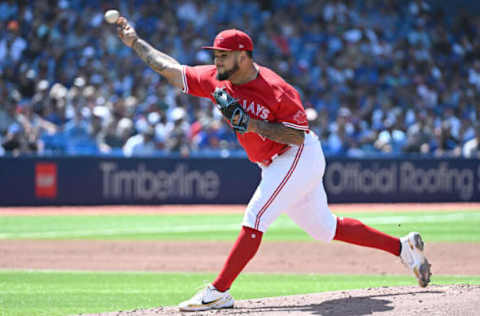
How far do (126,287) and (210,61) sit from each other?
14.0 meters

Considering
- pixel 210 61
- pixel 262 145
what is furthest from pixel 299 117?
pixel 210 61

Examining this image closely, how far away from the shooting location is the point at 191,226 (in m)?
14.3

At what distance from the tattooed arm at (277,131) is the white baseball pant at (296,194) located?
20 cm

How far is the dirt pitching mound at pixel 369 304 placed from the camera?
5.36m

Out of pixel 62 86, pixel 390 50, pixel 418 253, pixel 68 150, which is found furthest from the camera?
pixel 390 50

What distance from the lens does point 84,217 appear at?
52.2ft

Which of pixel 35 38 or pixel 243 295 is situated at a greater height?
pixel 35 38

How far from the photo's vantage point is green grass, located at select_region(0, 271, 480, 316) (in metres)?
6.30

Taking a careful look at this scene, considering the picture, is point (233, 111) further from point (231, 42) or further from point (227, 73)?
point (231, 42)

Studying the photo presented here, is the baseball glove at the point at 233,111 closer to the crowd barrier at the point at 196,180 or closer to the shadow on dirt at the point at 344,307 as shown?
the shadow on dirt at the point at 344,307

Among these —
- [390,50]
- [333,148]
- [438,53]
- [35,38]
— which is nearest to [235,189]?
[333,148]

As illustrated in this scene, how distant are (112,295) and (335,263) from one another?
3.59 m

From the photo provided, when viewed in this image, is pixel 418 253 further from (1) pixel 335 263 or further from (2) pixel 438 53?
(2) pixel 438 53

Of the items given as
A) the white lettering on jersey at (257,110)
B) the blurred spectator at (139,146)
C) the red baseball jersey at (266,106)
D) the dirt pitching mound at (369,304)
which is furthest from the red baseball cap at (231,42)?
the blurred spectator at (139,146)
